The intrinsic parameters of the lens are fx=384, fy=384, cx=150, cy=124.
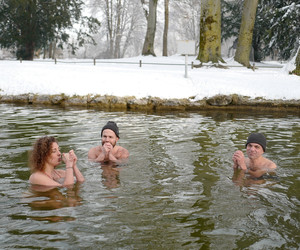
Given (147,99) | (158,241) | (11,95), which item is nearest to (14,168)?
(158,241)

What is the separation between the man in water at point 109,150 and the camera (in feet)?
22.9

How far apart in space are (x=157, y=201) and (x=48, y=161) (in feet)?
5.75

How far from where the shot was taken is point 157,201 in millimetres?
5219

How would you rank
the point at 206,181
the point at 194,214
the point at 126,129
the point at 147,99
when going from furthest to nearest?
the point at 147,99 → the point at 126,129 → the point at 206,181 → the point at 194,214

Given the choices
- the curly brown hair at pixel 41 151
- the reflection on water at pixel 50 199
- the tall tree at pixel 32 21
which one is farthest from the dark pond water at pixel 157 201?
the tall tree at pixel 32 21

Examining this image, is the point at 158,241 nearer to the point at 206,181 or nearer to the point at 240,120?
the point at 206,181

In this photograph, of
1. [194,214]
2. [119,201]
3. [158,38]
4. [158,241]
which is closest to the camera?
[158,241]

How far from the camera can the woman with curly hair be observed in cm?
557

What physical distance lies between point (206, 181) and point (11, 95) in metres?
14.3

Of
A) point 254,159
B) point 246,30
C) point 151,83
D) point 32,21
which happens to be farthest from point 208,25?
point 254,159

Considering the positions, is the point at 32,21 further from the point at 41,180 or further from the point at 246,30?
the point at 41,180

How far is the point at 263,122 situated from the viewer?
42.6ft

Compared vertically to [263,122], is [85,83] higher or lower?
higher

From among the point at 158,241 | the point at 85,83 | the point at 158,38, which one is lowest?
the point at 158,241
